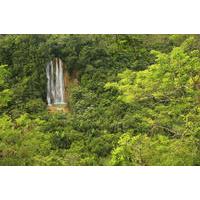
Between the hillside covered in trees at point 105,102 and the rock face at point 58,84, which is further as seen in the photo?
the rock face at point 58,84

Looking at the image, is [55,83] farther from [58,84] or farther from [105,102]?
[105,102]

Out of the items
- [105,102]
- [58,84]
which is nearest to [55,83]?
[58,84]

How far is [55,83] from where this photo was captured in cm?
646

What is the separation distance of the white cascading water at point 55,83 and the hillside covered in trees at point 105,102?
52 mm

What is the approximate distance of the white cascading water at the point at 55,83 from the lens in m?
6.43

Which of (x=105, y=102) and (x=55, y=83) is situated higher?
(x=55, y=83)

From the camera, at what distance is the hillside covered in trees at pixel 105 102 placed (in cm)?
631

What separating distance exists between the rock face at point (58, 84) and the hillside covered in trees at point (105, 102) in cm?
4

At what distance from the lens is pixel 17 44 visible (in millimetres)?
6438

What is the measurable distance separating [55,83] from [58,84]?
3 cm

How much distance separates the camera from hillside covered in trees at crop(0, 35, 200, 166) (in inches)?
249
